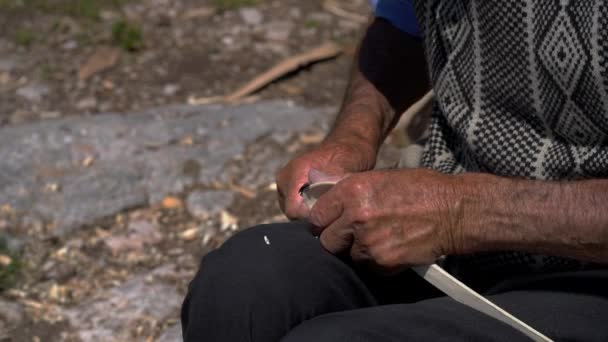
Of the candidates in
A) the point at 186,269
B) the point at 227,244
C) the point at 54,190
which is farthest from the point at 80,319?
the point at 227,244

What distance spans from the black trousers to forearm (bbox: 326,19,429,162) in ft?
1.46

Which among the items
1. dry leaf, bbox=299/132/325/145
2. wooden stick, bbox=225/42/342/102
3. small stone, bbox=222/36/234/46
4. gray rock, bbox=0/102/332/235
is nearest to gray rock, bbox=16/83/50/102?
gray rock, bbox=0/102/332/235

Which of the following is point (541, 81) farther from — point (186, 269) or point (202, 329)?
point (186, 269)

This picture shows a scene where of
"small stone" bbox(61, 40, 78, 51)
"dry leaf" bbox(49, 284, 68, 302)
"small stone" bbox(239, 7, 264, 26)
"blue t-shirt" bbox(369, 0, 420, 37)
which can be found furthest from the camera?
"small stone" bbox(239, 7, 264, 26)

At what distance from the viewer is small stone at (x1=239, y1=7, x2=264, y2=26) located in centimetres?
469

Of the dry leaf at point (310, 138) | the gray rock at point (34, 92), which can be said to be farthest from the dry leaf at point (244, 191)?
the gray rock at point (34, 92)

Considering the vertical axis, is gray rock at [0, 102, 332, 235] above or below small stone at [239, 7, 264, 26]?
above

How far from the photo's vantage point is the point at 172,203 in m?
3.28

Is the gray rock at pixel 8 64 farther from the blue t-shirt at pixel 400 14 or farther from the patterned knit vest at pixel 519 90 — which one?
the patterned knit vest at pixel 519 90

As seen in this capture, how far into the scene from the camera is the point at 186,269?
9.75 feet

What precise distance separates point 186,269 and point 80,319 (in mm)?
378

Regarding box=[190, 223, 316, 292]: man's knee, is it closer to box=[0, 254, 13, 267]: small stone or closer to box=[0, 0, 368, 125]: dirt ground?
box=[0, 254, 13, 267]: small stone

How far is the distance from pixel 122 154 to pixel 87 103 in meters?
0.58

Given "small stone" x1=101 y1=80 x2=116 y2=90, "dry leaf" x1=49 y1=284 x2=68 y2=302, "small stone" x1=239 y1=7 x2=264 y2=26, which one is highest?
"dry leaf" x1=49 y1=284 x2=68 y2=302
